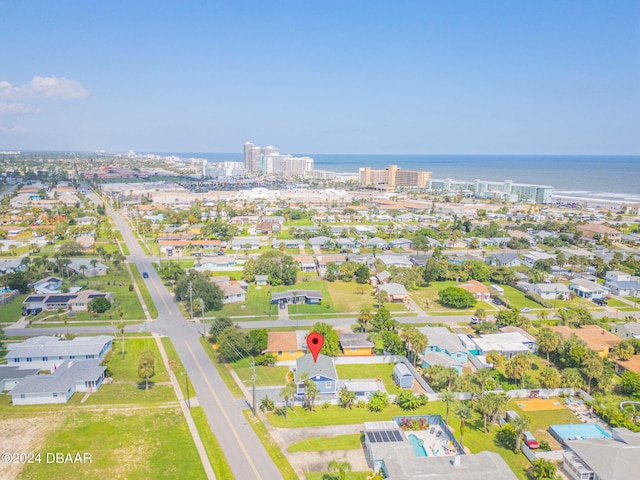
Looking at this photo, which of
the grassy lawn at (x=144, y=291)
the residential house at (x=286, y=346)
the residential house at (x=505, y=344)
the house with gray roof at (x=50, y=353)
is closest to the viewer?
the house with gray roof at (x=50, y=353)

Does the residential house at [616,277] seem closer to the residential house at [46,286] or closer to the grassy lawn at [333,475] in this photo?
the grassy lawn at [333,475]

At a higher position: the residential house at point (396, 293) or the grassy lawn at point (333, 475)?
the residential house at point (396, 293)

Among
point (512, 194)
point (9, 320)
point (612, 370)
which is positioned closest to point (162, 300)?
point (9, 320)

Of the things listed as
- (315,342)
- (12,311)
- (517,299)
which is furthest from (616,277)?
(12,311)

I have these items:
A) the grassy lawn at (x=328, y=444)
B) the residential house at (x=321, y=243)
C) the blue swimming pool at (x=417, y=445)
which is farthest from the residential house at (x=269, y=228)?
the blue swimming pool at (x=417, y=445)

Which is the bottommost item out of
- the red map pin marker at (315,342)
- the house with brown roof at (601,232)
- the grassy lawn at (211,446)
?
the grassy lawn at (211,446)

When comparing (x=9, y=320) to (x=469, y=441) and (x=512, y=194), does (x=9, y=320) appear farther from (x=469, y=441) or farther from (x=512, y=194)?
(x=512, y=194)

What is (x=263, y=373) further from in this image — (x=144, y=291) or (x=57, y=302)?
(x=57, y=302)
